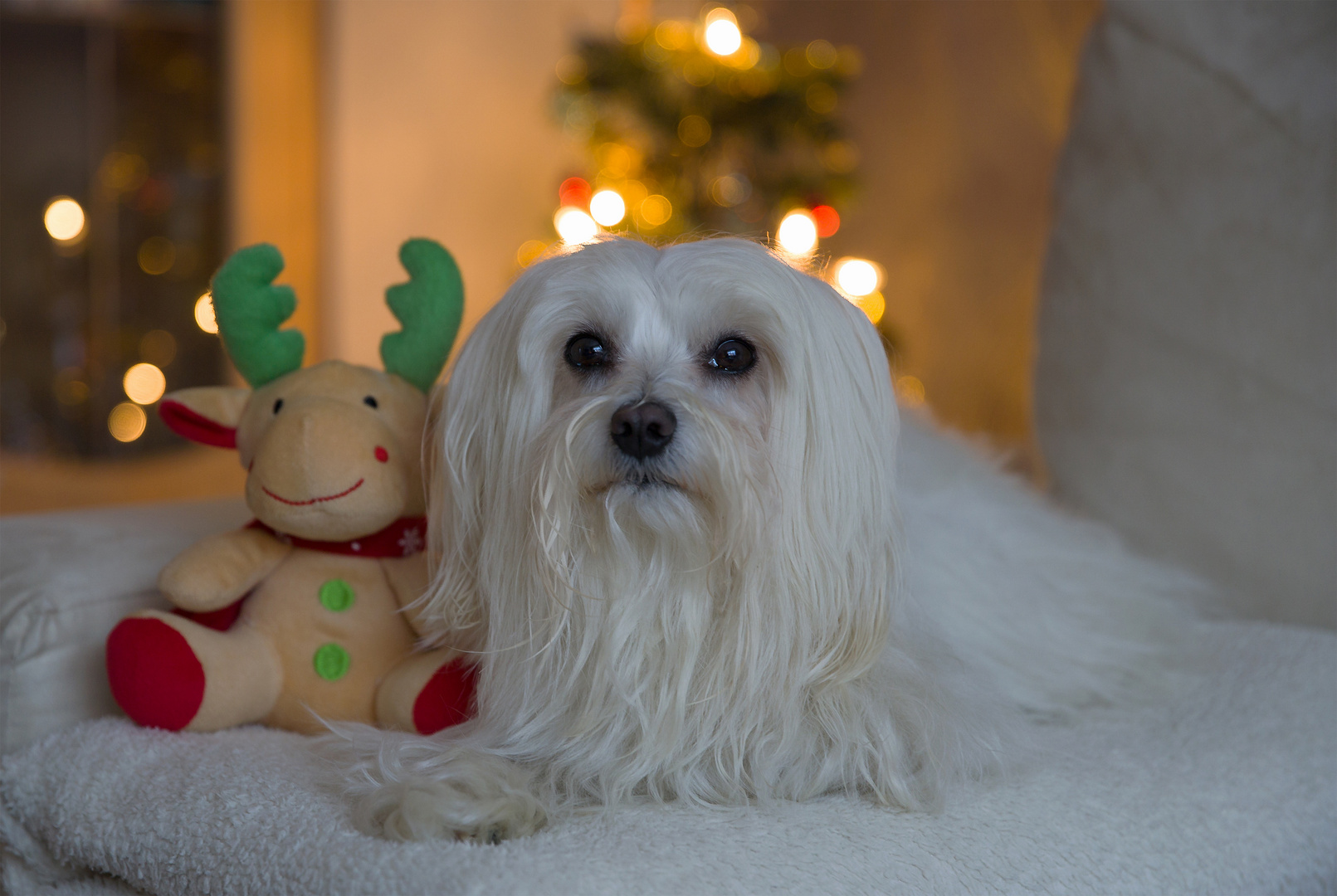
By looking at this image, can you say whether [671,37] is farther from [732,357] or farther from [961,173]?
[732,357]

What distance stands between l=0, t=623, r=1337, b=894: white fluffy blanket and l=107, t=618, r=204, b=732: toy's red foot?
0.04 meters

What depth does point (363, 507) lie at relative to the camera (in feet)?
3.56

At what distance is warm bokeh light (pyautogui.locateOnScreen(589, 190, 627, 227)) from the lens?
335 centimetres

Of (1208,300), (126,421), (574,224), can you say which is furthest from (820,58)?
(126,421)

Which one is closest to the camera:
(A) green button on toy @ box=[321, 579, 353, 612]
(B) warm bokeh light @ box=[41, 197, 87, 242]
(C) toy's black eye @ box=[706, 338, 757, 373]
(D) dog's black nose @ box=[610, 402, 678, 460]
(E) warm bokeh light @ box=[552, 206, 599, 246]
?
(D) dog's black nose @ box=[610, 402, 678, 460]

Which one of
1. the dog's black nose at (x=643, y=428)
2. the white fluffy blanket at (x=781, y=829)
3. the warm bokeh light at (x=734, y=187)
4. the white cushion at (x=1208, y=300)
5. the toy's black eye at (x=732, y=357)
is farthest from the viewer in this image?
the warm bokeh light at (x=734, y=187)

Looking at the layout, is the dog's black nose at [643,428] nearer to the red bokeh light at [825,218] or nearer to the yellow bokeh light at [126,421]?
the red bokeh light at [825,218]

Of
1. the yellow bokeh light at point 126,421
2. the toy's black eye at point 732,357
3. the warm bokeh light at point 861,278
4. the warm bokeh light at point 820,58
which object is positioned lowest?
the yellow bokeh light at point 126,421

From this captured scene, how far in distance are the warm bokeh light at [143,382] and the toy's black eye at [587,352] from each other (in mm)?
4579

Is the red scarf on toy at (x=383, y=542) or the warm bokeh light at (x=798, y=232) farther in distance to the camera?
the warm bokeh light at (x=798, y=232)

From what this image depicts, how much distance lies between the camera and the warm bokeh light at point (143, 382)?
5.03m

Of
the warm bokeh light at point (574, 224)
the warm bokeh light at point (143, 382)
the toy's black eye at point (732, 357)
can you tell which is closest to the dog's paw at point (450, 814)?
the toy's black eye at point (732, 357)

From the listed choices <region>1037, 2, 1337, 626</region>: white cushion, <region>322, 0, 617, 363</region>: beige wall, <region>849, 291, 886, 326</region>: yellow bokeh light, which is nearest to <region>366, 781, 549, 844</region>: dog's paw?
<region>1037, 2, 1337, 626</region>: white cushion

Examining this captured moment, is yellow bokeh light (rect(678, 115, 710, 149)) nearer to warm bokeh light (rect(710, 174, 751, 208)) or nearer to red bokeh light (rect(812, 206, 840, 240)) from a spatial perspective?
warm bokeh light (rect(710, 174, 751, 208))
